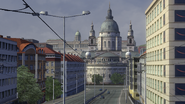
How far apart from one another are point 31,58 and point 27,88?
804 inches

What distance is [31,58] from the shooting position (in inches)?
3312

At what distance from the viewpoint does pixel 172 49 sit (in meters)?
39.5

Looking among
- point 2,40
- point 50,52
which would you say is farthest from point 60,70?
point 2,40

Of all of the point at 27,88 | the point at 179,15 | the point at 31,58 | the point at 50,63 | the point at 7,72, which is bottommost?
the point at 27,88

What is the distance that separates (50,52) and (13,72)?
1883 inches

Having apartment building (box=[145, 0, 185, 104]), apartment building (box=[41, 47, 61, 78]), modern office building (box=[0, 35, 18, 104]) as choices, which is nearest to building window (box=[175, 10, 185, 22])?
apartment building (box=[145, 0, 185, 104])

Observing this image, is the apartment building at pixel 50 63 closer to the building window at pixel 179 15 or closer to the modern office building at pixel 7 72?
the modern office building at pixel 7 72

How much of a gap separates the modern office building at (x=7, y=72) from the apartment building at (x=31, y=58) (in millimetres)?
14676

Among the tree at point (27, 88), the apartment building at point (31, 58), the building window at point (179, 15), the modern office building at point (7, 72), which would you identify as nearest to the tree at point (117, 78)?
the apartment building at point (31, 58)

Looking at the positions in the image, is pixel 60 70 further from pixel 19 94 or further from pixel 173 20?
pixel 173 20

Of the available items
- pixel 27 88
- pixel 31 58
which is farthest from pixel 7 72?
pixel 31 58

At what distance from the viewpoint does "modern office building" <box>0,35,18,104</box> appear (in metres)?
57.8

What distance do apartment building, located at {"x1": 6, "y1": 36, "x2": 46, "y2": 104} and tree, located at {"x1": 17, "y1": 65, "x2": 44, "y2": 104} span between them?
48.6ft

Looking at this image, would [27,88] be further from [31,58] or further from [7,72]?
[31,58]
